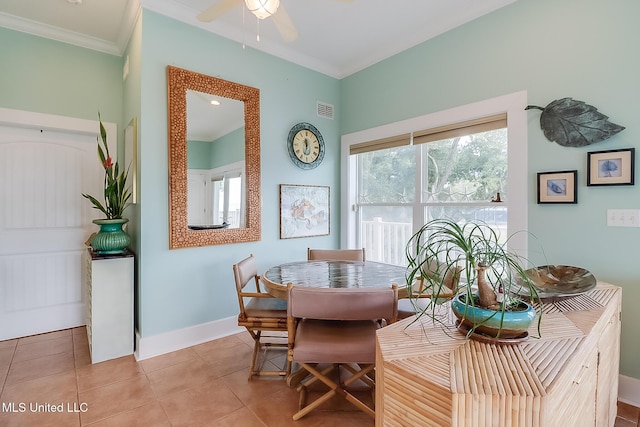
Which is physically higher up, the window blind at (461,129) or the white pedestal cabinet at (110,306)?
the window blind at (461,129)

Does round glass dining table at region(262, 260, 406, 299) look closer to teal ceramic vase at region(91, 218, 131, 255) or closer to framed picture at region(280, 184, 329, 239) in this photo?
framed picture at region(280, 184, 329, 239)

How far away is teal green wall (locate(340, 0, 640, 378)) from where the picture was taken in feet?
6.45

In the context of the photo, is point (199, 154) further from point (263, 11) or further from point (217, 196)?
point (263, 11)

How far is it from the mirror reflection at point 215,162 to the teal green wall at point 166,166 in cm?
21

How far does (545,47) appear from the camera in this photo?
2.28 m

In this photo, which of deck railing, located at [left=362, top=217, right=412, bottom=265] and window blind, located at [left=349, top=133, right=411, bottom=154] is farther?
deck railing, located at [left=362, top=217, right=412, bottom=265]

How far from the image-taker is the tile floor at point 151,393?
182 centimetres

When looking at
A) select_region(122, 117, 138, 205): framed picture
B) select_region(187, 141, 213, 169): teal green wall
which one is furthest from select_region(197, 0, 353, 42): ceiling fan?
select_region(122, 117, 138, 205): framed picture

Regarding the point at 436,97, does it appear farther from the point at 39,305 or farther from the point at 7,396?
the point at 39,305

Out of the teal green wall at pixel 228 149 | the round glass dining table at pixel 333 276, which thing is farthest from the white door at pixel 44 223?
the round glass dining table at pixel 333 276

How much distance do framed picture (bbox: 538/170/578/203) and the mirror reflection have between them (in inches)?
101

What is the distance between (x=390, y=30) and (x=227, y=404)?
3442 mm

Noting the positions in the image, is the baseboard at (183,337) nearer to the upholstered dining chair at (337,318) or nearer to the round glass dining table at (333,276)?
the round glass dining table at (333,276)

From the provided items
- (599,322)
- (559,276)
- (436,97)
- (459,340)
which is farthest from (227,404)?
(436,97)
